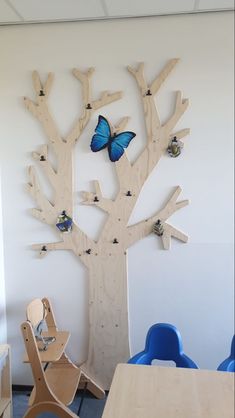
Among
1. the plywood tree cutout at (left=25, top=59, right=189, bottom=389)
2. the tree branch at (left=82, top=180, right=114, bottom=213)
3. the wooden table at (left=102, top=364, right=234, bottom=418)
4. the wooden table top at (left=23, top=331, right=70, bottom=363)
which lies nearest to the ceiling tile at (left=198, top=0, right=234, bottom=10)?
the plywood tree cutout at (left=25, top=59, right=189, bottom=389)

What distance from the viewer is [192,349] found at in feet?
7.76

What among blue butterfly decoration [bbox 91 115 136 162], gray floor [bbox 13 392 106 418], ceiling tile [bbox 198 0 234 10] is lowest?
gray floor [bbox 13 392 106 418]

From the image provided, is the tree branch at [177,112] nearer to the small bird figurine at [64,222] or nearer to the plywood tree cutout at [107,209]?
the plywood tree cutout at [107,209]

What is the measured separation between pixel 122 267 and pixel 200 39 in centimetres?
147

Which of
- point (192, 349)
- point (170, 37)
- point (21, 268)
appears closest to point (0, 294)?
point (21, 268)

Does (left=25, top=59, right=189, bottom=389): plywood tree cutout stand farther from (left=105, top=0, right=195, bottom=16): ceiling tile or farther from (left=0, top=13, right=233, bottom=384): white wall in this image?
(left=105, top=0, right=195, bottom=16): ceiling tile

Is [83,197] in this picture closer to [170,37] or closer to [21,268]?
[21,268]

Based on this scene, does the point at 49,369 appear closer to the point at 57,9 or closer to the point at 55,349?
the point at 55,349

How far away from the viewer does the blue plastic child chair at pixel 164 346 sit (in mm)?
1954

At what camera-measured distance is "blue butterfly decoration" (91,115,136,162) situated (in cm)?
226

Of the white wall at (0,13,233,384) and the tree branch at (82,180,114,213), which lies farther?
the tree branch at (82,180,114,213)

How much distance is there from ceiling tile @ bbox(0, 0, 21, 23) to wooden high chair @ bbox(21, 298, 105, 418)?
67.6 inches

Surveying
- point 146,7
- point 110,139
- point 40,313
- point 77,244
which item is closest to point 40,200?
point 77,244

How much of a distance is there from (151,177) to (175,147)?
0.24m
